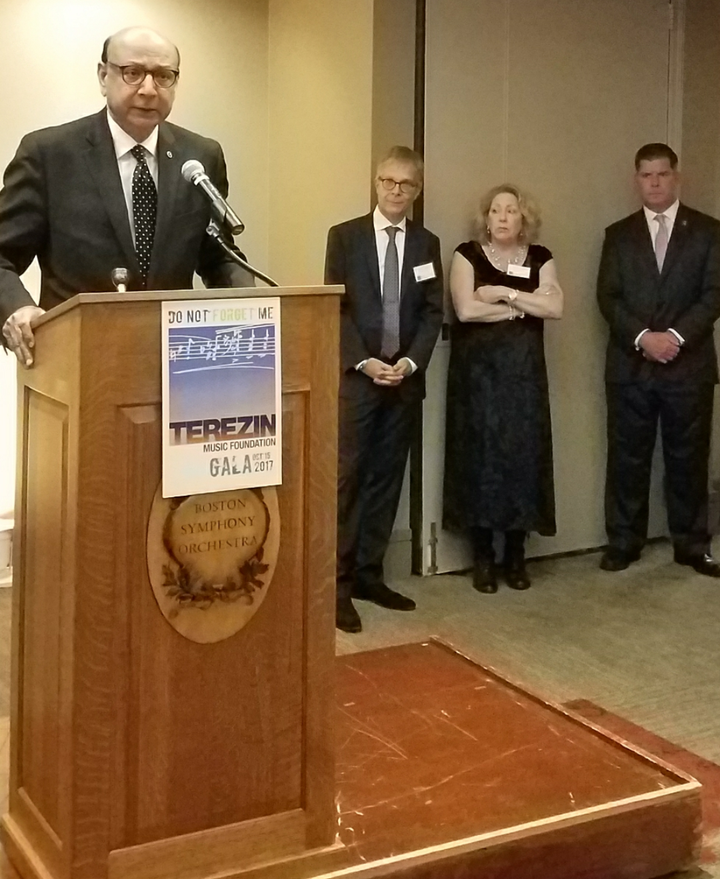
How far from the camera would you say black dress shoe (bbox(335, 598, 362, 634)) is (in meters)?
3.93

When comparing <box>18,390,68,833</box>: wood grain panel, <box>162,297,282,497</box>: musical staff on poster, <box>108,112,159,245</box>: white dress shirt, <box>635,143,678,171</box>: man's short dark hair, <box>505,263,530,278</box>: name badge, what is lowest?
<box>18,390,68,833</box>: wood grain panel

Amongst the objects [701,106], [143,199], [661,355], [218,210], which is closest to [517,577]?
[661,355]

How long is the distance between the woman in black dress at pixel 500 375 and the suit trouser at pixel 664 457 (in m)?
0.45

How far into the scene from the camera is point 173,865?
1831 millimetres

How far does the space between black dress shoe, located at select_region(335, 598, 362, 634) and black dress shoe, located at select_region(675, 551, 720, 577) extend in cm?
152


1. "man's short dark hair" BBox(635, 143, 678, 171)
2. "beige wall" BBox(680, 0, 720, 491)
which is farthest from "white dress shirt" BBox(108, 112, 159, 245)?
"beige wall" BBox(680, 0, 720, 491)

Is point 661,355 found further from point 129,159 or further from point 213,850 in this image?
point 213,850

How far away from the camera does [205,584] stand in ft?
5.90

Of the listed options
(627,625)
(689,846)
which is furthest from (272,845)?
(627,625)

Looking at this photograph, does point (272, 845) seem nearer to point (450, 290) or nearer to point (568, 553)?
point (450, 290)

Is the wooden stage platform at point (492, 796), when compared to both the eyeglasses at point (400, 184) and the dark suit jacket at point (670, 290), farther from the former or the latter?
the dark suit jacket at point (670, 290)

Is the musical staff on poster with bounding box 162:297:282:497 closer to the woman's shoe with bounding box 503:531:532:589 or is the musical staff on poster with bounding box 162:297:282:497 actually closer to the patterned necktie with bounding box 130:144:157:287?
the patterned necktie with bounding box 130:144:157:287

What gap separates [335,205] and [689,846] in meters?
2.80

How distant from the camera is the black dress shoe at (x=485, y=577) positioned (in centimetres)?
443
